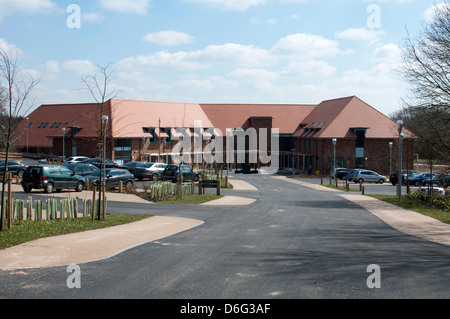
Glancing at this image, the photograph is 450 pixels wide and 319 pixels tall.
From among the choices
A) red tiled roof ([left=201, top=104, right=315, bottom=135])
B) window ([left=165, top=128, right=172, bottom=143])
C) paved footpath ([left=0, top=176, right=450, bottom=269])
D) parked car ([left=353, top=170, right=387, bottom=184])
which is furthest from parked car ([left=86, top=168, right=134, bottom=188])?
red tiled roof ([left=201, top=104, right=315, bottom=135])

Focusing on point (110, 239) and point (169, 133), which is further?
point (169, 133)

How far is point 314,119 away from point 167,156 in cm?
2204

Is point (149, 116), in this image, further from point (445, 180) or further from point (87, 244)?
point (87, 244)

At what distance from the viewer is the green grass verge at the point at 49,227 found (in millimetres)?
12150

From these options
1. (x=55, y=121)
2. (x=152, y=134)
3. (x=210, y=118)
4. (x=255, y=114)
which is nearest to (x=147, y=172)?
(x=152, y=134)

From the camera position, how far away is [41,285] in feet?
27.1

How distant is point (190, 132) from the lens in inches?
2461

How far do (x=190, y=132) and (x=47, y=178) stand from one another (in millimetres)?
37297

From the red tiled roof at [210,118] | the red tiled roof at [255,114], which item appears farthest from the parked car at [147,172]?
the red tiled roof at [255,114]

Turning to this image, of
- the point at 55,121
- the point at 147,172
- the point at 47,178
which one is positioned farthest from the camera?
the point at 55,121

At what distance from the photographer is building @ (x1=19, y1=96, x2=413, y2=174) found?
56688 millimetres
